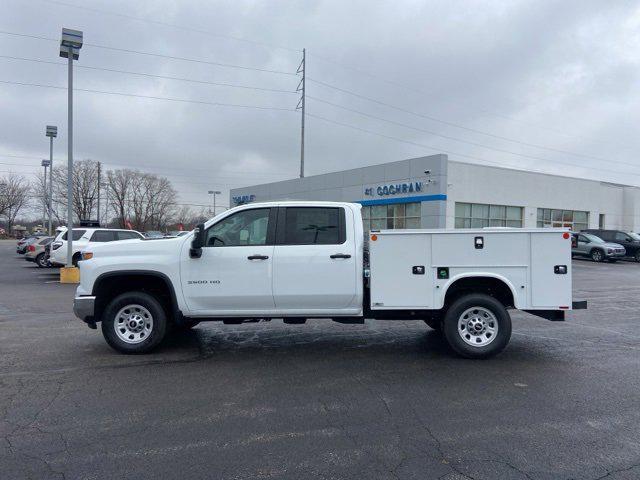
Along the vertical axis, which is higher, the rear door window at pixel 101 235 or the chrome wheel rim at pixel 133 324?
the rear door window at pixel 101 235

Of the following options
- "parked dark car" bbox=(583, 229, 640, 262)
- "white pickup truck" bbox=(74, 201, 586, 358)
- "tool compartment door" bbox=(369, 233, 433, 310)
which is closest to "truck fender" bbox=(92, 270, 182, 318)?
"white pickup truck" bbox=(74, 201, 586, 358)

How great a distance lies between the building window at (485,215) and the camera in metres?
30.8

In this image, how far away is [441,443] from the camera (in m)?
3.87

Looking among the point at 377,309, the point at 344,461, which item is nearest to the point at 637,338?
the point at 377,309

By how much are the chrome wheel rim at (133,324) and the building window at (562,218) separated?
109ft

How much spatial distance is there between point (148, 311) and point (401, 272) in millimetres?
3370

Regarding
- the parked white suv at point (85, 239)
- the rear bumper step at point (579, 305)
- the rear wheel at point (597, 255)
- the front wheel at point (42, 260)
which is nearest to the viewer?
the rear bumper step at point (579, 305)

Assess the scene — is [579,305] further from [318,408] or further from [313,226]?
[318,408]

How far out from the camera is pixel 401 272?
6191 millimetres

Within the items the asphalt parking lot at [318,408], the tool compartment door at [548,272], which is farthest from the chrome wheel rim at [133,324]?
the tool compartment door at [548,272]

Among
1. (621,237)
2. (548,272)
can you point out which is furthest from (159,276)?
(621,237)

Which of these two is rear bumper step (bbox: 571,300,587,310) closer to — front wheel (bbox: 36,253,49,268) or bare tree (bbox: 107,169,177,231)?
front wheel (bbox: 36,253,49,268)

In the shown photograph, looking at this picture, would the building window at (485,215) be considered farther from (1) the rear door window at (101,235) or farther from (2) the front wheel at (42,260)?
(2) the front wheel at (42,260)

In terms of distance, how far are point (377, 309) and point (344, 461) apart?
281 cm
